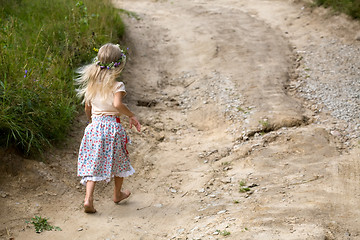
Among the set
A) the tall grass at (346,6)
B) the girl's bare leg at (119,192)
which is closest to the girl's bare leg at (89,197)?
the girl's bare leg at (119,192)

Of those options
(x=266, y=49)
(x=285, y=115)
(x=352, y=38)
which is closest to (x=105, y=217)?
(x=285, y=115)

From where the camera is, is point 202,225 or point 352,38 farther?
point 352,38

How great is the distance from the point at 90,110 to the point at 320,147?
269 centimetres

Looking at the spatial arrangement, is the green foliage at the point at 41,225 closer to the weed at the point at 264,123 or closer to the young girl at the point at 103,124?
the young girl at the point at 103,124

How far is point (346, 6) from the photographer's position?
9641 mm

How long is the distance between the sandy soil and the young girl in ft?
1.38

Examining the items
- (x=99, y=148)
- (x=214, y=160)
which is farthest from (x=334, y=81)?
(x=99, y=148)

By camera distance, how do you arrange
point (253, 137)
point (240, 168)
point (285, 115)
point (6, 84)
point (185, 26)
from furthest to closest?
1. point (185, 26)
2. point (285, 115)
3. point (253, 137)
4. point (240, 168)
5. point (6, 84)

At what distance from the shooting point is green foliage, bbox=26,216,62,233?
4.06 m

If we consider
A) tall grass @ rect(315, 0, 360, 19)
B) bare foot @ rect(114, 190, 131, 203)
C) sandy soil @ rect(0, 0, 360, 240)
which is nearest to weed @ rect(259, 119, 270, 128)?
sandy soil @ rect(0, 0, 360, 240)

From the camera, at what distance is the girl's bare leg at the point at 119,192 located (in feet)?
14.9

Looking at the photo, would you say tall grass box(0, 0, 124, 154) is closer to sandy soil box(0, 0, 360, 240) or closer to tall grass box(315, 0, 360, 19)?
sandy soil box(0, 0, 360, 240)

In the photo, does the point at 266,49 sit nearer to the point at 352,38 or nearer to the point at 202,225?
the point at 352,38

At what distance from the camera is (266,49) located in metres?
8.78
